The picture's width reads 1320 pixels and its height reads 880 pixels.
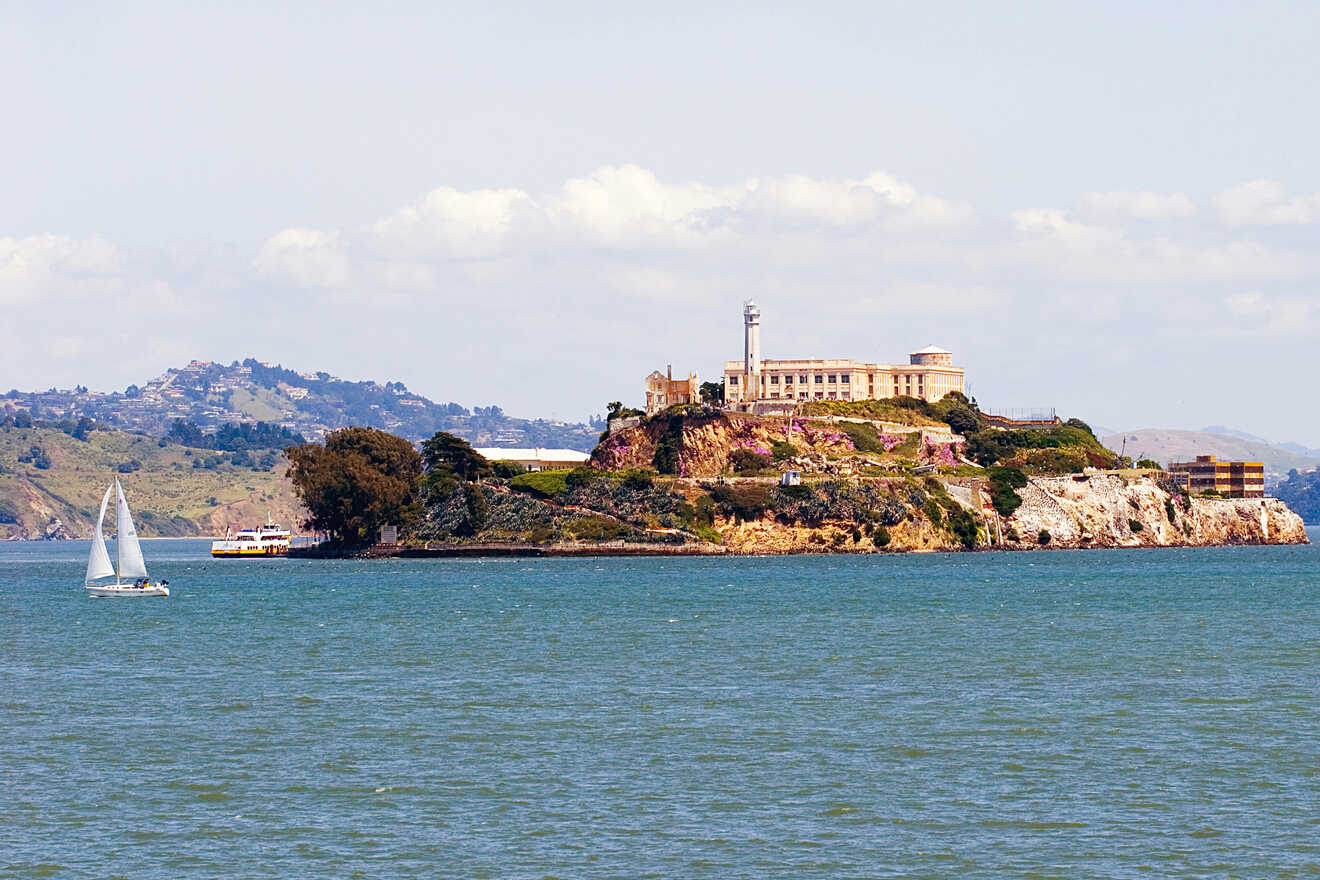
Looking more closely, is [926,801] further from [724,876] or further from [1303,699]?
[1303,699]

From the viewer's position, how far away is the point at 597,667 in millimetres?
55031

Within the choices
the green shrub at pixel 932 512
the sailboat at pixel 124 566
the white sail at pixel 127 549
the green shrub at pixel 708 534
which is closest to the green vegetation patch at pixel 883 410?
the green shrub at pixel 932 512

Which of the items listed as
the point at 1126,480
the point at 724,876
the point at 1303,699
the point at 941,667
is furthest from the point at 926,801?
the point at 1126,480

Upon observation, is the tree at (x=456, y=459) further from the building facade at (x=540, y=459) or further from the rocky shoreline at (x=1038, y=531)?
the rocky shoreline at (x=1038, y=531)

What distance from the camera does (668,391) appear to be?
183m

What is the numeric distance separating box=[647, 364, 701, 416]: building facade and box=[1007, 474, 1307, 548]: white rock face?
37162mm

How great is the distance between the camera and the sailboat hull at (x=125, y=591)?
94.1 metres

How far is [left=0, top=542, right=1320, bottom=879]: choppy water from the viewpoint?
2894 centimetres

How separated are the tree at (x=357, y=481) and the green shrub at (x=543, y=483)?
952cm

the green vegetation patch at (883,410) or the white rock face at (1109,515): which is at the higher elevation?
the green vegetation patch at (883,410)

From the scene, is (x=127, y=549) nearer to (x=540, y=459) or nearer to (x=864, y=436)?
(x=864, y=436)

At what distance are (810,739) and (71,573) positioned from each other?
4653 inches

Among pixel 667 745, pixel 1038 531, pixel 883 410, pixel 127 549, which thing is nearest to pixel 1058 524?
pixel 1038 531

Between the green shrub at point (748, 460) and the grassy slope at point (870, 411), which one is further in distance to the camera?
the grassy slope at point (870, 411)
